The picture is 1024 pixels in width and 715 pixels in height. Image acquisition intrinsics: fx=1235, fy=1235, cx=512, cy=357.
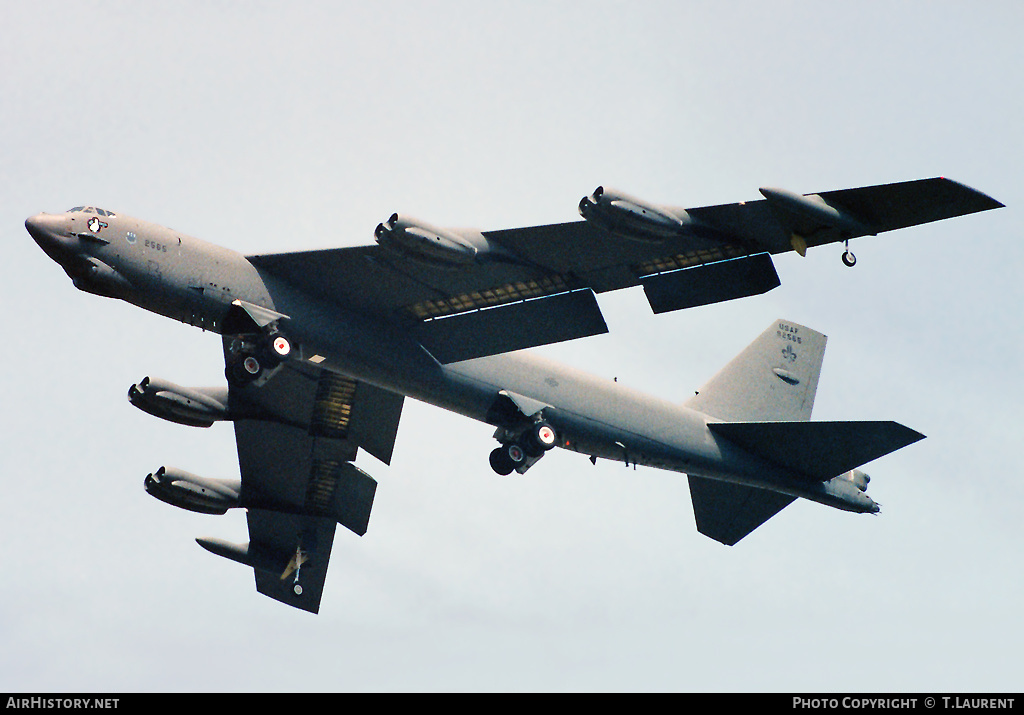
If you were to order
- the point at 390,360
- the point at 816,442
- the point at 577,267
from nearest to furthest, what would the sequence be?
the point at 577,267
the point at 390,360
the point at 816,442

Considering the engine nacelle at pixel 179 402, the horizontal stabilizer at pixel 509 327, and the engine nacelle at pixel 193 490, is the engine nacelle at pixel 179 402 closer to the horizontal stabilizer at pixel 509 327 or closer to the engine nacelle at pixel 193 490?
the engine nacelle at pixel 193 490

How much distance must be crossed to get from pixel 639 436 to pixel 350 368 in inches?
343

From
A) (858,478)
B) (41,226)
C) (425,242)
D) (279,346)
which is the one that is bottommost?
(858,478)

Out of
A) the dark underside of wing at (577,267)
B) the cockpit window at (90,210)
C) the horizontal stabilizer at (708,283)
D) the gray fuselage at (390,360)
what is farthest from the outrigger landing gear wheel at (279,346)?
the horizontal stabilizer at (708,283)

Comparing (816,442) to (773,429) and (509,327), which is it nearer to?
(773,429)

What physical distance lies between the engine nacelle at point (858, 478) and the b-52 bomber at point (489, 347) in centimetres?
6

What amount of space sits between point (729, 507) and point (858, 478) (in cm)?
411

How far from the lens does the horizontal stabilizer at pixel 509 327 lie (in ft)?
106

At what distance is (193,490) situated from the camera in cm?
3903

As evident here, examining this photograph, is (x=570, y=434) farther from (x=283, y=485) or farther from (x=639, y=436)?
(x=283, y=485)

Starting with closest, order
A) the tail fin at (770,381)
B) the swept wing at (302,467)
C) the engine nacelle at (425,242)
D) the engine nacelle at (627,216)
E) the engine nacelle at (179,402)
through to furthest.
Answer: the engine nacelle at (627,216) → the engine nacelle at (425,242) → the engine nacelle at (179,402) → the swept wing at (302,467) → the tail fin at (770,381)

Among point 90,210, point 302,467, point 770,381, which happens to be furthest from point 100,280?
point 770,381

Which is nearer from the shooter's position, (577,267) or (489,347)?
(577,267)
